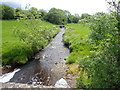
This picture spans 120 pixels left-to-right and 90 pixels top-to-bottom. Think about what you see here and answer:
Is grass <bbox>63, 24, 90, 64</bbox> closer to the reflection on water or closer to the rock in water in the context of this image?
the reflection on water

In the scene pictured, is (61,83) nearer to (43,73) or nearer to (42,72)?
(43,73)

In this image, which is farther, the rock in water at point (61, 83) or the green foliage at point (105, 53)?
the rock in water at point (61, 83)

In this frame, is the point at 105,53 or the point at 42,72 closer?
the point at 105,53

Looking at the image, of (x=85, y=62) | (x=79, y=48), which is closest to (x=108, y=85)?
(x=85, y=62)

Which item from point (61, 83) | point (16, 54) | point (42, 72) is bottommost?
point (42, 72)

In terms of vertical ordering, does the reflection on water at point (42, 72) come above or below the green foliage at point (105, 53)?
below

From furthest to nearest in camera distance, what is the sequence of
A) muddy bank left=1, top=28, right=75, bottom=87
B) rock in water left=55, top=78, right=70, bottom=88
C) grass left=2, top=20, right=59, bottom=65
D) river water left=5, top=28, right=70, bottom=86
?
1. grass left=2, top=20, right=59, bottom=65
2. river water left=5, top=28, right=70, bottom=86
3. muddy bank left=1, top=28, right=75, bottom=87
4. rock in water left=55, top=78, right=70, bottom=88

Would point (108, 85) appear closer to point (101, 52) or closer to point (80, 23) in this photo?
point (101, 52)

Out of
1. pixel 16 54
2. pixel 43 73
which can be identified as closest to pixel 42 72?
pixel 43 73

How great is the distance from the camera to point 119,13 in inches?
232

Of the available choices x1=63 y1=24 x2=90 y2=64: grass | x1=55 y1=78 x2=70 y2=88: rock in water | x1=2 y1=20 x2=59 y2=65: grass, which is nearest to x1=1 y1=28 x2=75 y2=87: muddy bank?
x1=55 y1=78 x2=70 y2=88: rock in water

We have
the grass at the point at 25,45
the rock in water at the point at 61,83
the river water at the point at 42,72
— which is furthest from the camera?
the grass at the point at 25,45

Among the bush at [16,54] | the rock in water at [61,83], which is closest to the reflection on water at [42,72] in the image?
the rock in water at [61,83]

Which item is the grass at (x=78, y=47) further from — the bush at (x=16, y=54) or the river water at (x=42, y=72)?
the bush at (x=16, y=54)
